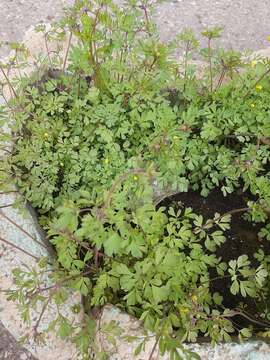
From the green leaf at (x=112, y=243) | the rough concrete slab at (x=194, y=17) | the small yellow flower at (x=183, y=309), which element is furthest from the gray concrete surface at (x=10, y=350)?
the rough concrete slab at (x=194, y=17)

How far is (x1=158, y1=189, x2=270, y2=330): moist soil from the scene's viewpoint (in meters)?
2.18

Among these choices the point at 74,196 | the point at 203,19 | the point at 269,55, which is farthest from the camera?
the point at 203,19

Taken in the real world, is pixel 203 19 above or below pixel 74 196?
above

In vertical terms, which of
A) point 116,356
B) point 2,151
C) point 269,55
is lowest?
point 116,356

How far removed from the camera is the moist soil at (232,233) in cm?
218

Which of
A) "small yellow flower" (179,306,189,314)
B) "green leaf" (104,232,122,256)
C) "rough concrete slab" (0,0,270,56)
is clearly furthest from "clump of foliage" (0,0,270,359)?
"rough concrete slab" (0,0,270,56)

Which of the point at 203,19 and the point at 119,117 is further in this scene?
the point at 203,19

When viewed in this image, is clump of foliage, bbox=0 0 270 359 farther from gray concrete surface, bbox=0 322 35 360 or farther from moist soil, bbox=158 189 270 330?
gray concrete surface, bbox=0 322 35 360

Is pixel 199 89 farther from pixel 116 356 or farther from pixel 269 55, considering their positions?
pixel 116 356

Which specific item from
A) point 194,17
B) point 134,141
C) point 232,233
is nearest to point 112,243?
point 134,141

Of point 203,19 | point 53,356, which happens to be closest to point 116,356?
point 53,356

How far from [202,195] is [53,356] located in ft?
3.64

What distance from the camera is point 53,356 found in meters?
1.75

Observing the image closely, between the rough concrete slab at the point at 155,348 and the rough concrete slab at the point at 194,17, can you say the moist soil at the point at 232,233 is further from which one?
the rough concrete slab at the point at 194,17
